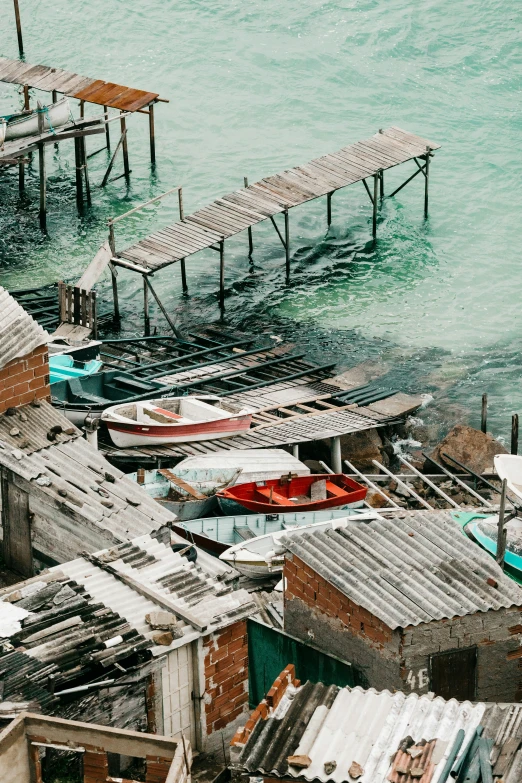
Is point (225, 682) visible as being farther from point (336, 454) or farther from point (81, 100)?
point (81, 100)

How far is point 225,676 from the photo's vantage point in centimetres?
2038

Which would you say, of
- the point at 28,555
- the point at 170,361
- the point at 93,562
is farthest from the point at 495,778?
the point at 170,361

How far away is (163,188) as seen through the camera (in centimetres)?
5828

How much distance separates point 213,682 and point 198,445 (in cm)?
1386

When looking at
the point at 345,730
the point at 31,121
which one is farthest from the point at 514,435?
the point at 31,121

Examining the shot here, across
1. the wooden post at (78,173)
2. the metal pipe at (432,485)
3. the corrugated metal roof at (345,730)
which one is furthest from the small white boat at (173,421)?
the wooden post at (78,173)

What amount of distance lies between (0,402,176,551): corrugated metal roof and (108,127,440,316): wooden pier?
1585 centimetres

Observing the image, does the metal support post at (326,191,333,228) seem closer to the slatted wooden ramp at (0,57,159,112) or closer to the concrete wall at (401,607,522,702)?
the slatted wooden ramp at (0,57,159,112)

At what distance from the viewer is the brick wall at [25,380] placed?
86.2 ft

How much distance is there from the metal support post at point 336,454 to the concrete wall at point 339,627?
39.5 ft

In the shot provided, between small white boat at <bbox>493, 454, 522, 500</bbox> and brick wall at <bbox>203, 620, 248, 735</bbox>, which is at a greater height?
brick wall at <bbox>203, 620, 248, 735</bbox>

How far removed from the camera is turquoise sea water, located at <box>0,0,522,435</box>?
4662cm

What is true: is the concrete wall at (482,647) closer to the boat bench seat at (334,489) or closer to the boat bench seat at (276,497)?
the boat bench seat at (276,497)

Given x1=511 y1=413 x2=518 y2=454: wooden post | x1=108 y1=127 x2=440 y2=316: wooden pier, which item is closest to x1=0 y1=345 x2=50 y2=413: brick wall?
x1=108 y1=127 x2=440 y2=316: wooden pier
